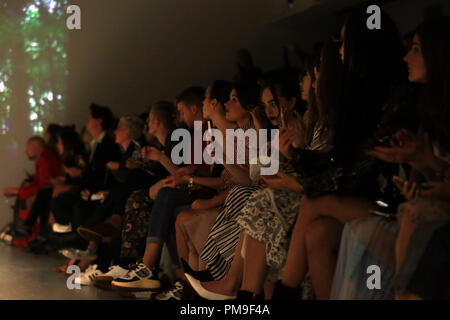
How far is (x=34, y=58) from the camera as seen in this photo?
17.6 feet

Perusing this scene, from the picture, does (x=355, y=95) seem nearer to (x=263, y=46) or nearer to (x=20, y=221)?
(x=20, y=221)

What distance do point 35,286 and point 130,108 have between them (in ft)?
9.10

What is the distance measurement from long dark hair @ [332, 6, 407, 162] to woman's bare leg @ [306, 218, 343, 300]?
33 cm

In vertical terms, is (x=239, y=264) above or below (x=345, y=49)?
below

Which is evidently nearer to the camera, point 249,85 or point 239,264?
point 239,264

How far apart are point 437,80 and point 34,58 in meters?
4.29

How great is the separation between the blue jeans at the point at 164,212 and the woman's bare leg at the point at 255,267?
2.68 ft

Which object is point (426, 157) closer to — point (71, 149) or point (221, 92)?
point (221, 92)

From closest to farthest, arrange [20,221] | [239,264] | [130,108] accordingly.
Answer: [239,264] → [20,221] → [130,108]

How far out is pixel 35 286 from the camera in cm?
311

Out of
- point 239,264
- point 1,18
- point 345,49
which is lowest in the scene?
point 239,264

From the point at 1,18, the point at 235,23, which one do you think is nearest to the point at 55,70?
the point at 1,18

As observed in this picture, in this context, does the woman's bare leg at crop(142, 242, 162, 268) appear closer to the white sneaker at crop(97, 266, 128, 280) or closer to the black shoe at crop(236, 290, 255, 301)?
the white sneaker at crop(97, 266, 128, 280)

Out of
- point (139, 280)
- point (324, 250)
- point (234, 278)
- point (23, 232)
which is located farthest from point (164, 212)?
point (23, 232)
